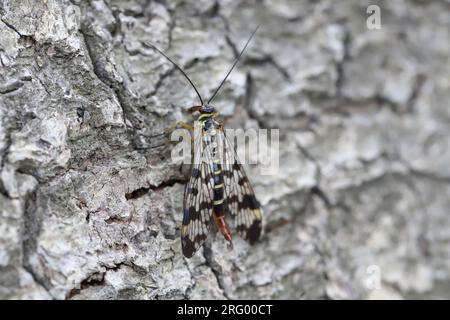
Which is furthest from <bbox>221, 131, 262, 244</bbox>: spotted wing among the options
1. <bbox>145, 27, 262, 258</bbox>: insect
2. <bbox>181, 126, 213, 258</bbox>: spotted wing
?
<bbox>181, 126, 213, 258</bbox>: spotted wing

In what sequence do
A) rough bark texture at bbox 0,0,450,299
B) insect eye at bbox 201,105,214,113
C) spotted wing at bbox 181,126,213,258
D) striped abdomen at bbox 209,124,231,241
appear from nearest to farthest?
rough bark texture at bbox 0,0,450,299, spotted wing at bbox 181,126,213,258, striped abdomen at bbox 209,124,231,241, insect eye at bbox 201,105,214,113

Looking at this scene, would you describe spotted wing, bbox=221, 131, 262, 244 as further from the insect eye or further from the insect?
the insect eye

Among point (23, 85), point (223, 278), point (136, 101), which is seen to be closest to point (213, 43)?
point (136, 101)

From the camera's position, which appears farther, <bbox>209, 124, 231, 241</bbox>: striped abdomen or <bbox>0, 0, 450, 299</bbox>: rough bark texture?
<bbox>209, 124, 231, 241</bbox>: striped abdomen

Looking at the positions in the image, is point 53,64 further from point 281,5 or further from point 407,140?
point 407,140

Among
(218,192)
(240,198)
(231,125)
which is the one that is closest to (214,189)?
(218,192)

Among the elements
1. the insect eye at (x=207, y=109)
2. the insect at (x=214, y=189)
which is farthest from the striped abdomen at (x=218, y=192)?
the insect eye at (x=207, y=109)

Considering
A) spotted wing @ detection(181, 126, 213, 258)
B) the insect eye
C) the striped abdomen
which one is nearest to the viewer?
spotted wing @ detection(181, 126, 213, 258)

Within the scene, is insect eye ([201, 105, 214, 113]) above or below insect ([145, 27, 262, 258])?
above
